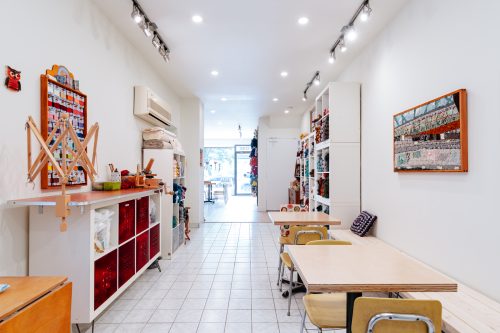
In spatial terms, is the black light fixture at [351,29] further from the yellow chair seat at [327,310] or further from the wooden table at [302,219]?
the yellow chair seat at [327,310]

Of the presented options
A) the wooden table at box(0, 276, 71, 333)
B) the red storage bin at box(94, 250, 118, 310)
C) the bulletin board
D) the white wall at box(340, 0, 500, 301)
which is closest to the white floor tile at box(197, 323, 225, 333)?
the red storage bin at box(94, 250, 118, 310)

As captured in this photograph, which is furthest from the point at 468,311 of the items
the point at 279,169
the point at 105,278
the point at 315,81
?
the point at 279,169

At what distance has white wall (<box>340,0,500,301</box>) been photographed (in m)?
2.17

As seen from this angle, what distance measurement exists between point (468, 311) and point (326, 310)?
908 mm

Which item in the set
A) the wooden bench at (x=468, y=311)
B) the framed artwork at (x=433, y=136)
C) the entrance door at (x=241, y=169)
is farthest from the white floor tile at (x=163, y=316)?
the entrance door at (x=241, y=169)

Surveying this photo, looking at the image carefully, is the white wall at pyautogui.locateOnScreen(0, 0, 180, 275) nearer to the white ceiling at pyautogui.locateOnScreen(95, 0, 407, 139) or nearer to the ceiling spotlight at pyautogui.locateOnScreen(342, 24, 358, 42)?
the white ceiling at pyautogui.locateOnScreen(95, 0, 407, 139)

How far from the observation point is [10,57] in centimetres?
221

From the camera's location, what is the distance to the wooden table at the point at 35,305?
142 cm

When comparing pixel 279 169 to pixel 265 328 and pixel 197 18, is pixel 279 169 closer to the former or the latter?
pixel 197 18

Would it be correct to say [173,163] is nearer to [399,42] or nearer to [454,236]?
[399,42]

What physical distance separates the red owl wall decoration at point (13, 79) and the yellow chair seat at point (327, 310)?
2.63m

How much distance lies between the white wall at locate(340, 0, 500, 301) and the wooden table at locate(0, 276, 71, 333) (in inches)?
111

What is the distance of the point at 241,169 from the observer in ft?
55.3

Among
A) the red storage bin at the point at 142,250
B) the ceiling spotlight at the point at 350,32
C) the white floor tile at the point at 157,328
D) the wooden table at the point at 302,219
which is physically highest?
the ceiling spotlight at the point at 350,32
